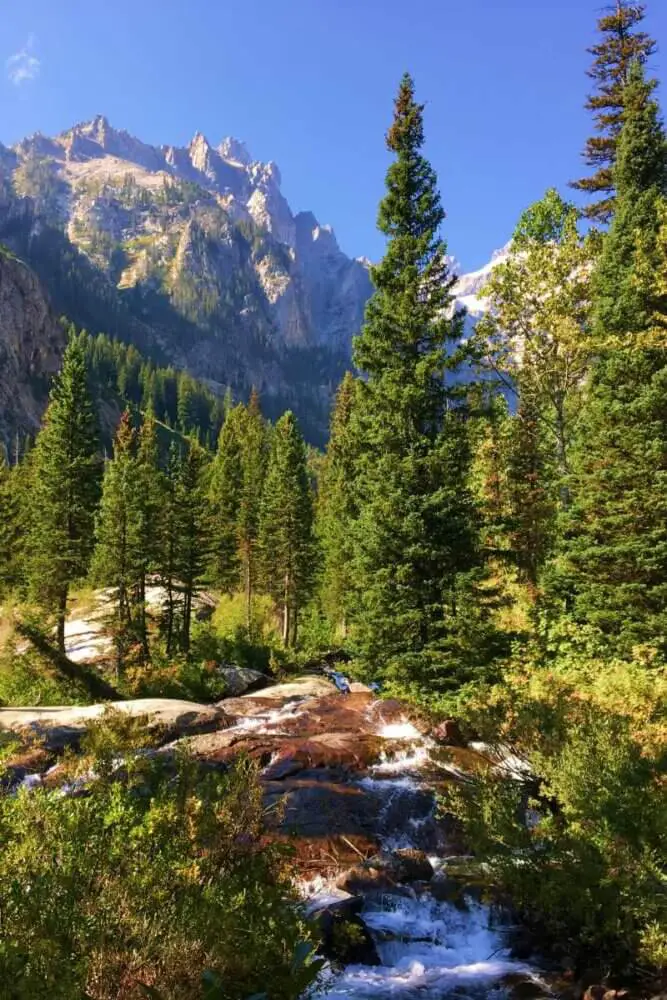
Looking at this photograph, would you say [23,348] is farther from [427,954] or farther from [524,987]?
[524,987]

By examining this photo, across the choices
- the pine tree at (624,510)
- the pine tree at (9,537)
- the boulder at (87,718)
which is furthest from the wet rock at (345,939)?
the pine tree at (9,537)

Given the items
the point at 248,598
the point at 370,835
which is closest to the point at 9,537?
the point at 248,598

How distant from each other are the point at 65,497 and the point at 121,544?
4666 millimetres

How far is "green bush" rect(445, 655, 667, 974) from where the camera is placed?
6.11 metres

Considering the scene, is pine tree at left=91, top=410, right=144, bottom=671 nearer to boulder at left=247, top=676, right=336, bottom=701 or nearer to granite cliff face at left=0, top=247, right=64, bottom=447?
boulder at left=247, top=676, right=336, bottom=701

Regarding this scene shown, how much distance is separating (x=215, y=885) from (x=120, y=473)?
27.3m

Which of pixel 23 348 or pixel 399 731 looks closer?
pixel 399 731

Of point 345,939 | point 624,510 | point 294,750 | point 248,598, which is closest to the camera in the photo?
point 345,939

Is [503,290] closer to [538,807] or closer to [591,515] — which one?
[591,515]

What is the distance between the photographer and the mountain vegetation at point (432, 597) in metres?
4.93

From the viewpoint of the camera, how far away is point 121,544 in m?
30.1

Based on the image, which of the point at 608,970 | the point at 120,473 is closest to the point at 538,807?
the point at 608,970

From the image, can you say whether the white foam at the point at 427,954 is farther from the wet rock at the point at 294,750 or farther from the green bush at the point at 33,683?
the green bush at the point at 33,683

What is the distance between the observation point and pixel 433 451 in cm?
1764
